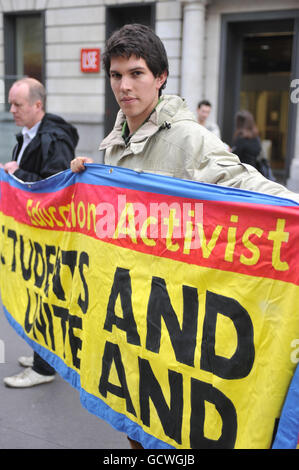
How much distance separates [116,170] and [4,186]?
1492 mm

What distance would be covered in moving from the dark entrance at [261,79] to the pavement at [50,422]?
27.6ft

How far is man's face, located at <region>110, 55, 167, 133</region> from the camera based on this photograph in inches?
83.7

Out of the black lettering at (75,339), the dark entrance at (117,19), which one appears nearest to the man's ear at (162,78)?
the black lettering at (75,339)

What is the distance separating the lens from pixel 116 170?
2426mm

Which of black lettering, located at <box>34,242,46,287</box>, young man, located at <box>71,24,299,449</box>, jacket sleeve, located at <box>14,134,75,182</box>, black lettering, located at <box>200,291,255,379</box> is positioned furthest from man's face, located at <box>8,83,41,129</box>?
black lettering, located at <box>200,291,255,379</box>

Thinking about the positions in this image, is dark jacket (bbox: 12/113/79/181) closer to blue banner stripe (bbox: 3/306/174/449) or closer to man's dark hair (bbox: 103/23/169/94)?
blue banner stripe (bbox: 3/306/174/449)

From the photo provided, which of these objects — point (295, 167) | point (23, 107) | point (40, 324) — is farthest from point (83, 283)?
point (295, 167)

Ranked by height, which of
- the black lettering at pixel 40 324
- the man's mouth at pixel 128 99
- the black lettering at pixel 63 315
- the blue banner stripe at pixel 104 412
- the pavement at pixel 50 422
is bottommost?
the pavement at pixel 50 422

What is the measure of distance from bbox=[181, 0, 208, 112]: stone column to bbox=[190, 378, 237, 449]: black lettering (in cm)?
930

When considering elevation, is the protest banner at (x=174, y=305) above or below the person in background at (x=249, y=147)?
below

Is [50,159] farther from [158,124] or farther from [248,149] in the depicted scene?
[248,149]

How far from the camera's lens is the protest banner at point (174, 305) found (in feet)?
5.76

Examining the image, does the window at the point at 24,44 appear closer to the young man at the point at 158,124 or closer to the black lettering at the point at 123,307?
the young man at the point at 158,124

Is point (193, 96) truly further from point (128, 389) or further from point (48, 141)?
point (128, 389)
